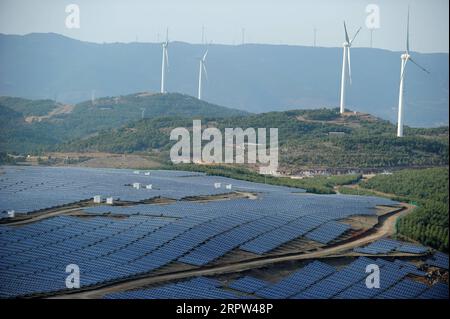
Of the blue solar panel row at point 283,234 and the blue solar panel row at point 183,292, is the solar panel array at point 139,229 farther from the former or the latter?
the blue solar panel row at point 183,292

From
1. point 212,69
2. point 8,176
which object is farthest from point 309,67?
point 8,176

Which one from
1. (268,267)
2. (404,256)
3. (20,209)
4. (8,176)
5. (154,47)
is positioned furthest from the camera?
(154,47)

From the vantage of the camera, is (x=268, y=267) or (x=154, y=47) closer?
(x=268, y=267)

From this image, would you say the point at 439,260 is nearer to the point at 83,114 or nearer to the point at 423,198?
the point at 423,198

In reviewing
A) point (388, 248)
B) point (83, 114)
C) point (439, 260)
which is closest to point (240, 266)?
point (388, 248)

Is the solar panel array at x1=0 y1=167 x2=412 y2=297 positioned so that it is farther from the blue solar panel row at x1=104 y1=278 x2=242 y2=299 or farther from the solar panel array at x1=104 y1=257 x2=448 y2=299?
the solar panel array at x1=104 y1=257 x2=448 y2=299
